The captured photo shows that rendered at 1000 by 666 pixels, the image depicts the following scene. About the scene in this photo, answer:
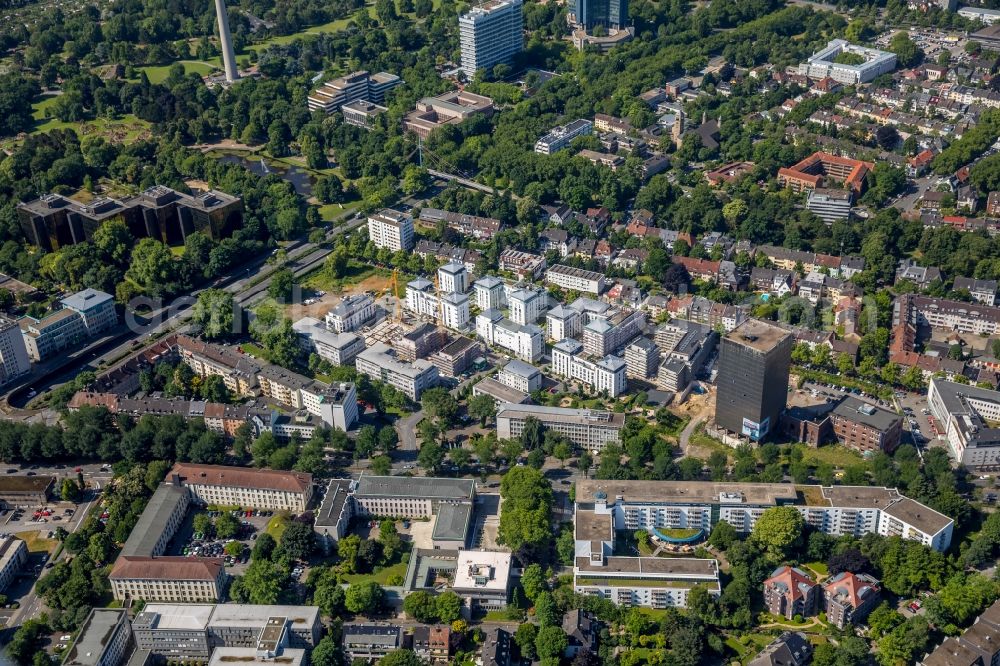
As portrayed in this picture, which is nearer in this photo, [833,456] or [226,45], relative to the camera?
[833,456]

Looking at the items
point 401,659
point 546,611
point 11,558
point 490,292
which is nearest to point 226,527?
point 11,558

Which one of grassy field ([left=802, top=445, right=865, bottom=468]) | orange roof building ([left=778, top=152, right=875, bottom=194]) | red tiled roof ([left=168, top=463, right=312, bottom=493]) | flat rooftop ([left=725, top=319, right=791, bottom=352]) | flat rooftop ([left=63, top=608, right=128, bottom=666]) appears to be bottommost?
grassy field ([left=802, top=445, right=865, bottom=468])

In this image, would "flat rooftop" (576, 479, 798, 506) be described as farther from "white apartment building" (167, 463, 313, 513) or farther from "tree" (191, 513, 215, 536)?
"tree" (191, 513, 215, 536)

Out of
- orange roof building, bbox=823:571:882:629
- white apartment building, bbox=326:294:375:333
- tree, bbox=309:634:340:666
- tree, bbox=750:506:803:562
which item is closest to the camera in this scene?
tree, bbox=309:634:340:666

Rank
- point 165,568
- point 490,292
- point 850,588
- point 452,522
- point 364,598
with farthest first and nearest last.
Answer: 1. point 490,292
2. point 452,522
3. point 165,568
4. point 364,598
5. point 850,588

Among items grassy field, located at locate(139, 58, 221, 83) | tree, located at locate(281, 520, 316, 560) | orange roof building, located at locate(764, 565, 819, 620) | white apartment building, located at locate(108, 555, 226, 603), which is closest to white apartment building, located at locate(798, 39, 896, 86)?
grassy field, located at locate(139, 58, 221, 83)

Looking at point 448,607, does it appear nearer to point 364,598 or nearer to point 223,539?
point 364,598
